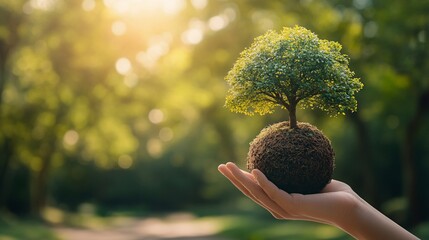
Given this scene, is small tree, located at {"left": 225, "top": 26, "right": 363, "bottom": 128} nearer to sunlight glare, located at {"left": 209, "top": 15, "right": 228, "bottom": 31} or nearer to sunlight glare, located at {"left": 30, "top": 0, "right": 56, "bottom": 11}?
sunlight glare, located at {"left": 209, "top": 15, "right": 228, "bottom": 31}

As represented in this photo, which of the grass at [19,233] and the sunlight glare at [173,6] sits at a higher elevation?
the sunlight glare at [173,6]

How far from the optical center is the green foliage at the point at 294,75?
600 centimetres

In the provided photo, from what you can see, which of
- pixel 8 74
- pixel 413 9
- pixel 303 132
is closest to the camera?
pixel 303 132

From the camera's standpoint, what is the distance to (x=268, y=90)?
609cm

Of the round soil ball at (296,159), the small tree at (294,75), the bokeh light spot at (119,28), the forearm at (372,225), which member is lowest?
the forearm at (372,225)

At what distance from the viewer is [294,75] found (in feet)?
19.5

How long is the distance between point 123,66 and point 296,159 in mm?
26896

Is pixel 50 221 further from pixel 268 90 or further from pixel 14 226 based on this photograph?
pixel 268 90

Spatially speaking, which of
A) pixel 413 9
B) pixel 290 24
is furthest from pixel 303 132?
pixel 290 24

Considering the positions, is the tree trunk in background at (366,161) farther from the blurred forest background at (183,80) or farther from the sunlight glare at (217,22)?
the sunlight glare at (217,22)

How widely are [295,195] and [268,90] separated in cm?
126

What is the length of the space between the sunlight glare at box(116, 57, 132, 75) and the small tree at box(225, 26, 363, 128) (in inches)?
989

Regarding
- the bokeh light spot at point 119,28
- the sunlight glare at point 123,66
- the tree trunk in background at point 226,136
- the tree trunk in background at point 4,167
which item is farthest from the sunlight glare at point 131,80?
the tree trunk in background at point 226,136

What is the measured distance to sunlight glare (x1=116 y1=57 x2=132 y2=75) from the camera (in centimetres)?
3100
